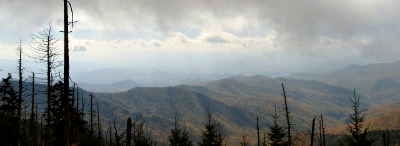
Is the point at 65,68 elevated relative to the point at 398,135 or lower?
elevated

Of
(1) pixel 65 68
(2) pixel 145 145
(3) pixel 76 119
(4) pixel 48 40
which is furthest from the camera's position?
(3) pixel 76 119

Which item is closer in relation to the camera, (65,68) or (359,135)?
(65,68)

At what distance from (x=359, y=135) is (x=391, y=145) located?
10899 cm

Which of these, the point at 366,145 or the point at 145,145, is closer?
the point at 145,145

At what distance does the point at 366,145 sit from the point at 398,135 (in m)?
131

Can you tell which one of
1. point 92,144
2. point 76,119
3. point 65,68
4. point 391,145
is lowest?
point 391,145

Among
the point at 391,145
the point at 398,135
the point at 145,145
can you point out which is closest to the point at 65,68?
the point at 145,145

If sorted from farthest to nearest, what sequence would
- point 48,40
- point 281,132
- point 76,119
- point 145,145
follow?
point 76,119, point 281,132, point 145,145, point 48,40

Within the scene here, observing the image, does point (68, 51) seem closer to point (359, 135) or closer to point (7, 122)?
point (7, 122)

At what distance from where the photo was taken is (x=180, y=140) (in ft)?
141

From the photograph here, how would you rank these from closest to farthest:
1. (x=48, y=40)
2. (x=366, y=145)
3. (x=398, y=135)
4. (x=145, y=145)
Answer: (x=48, y=40) → (x=145, y=145) → (x=366, y=145) → (x=398, y=135)

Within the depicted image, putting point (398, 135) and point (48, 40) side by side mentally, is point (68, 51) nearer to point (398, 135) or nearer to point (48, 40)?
point (48, 40)

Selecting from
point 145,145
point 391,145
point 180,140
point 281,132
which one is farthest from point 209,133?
point 391,145

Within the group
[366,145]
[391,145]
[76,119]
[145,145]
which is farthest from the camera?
[391,145]
